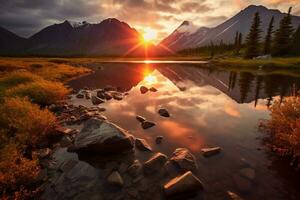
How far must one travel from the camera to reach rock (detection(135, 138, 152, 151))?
10.1 meters

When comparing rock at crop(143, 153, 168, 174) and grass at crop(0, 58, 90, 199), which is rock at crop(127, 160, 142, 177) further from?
grass at crop(0, 58, 90, 199)

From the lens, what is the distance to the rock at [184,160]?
8.38m

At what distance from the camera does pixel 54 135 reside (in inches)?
445

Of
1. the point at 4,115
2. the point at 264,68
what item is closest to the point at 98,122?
the point at 4,115

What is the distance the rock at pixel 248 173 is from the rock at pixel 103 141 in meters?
5.12

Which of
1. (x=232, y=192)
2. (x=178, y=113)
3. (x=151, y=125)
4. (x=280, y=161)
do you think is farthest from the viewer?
(x=178, y=113)

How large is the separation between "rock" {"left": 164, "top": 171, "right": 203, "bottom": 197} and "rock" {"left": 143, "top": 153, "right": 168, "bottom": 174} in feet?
3.45

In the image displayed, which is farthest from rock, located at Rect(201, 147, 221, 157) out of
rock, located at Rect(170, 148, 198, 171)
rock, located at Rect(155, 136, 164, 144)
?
rock, located at Rect(155, 136, 164, 144)

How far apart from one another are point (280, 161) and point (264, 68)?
50.6 meters

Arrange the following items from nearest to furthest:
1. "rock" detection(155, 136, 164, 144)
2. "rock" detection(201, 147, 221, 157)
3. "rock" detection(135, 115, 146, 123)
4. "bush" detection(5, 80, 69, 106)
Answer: "rock" detection(201, 147, 221, 157) → "rock" detection(155, 136, 164, 144) → "rock" detection(135, 115, 146, 123) → "bush" detection(5, 80, 69, 106)

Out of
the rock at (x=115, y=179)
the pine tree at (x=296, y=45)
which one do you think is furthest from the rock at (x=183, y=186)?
the pine tree at (x=296, y=45)

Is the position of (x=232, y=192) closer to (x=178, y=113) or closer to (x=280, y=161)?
(x=280, y=161)

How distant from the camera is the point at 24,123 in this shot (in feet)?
33.0

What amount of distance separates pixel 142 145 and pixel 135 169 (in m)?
2.03
